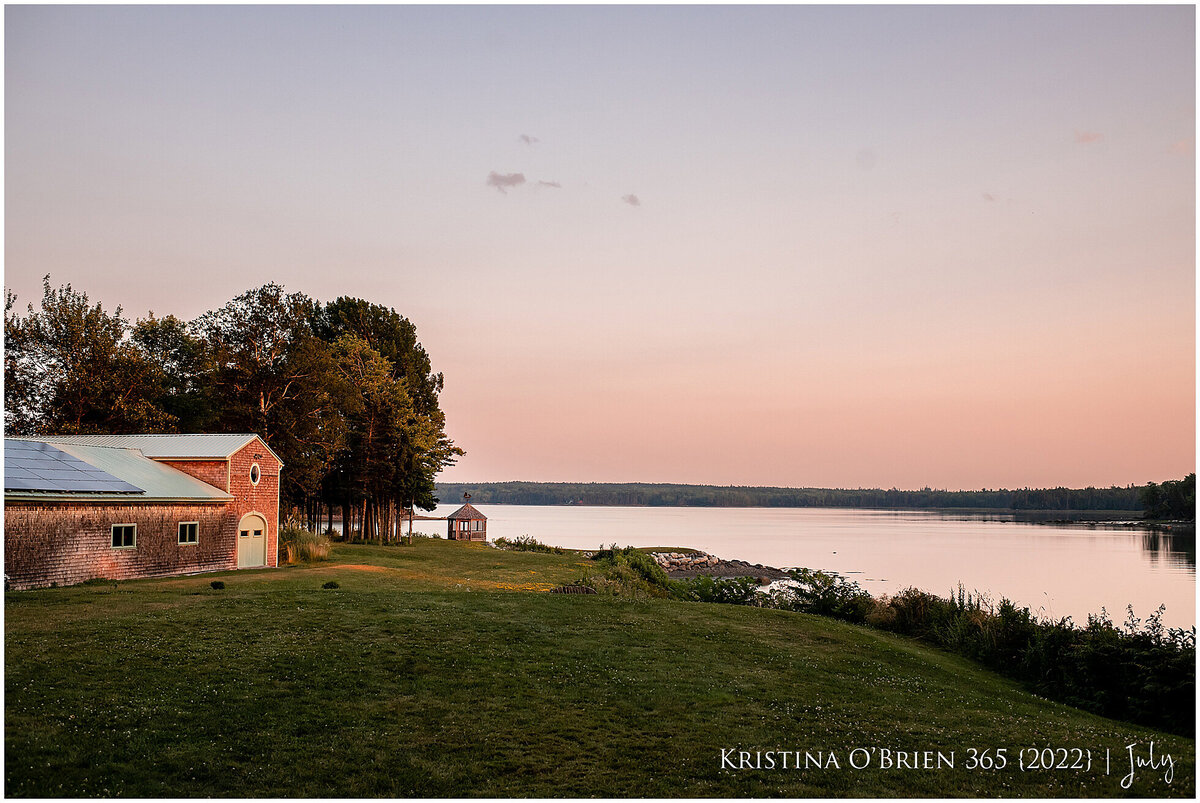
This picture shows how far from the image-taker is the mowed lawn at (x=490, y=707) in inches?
324

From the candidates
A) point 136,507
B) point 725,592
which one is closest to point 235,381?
point 136,507

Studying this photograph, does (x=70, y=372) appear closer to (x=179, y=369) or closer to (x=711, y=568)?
(x=179, y=369)

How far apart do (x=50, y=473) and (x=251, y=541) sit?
335 inches

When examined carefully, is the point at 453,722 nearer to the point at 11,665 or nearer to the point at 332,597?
the point at 11,665

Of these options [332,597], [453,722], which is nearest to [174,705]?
[453,722]

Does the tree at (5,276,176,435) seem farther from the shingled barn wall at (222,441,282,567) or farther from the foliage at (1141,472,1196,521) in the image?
Answer: the foliage at (1141,472,1196,521)

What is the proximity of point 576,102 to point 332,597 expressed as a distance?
12.3m

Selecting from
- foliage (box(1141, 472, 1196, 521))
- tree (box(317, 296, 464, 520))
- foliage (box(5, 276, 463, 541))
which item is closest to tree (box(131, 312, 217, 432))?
foliage (box(5, 276, 463, 541))

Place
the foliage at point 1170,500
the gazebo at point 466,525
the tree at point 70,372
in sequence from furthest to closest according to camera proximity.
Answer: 1. the foliage at point 1170,500
2. the gazebo at point 466,525
3. the tree at point 70,372

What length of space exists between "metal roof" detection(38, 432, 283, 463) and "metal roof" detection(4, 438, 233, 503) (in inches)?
25.1

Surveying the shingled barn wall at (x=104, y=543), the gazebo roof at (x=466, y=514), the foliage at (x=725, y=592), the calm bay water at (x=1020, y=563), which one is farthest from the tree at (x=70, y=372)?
the calm bay water at (x=1020, y=563)

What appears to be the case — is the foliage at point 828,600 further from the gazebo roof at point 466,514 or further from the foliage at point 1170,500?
the foliage at point 1170,500

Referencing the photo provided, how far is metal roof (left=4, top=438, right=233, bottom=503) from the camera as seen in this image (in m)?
21.3

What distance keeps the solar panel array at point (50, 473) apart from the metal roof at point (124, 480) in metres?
0.04
